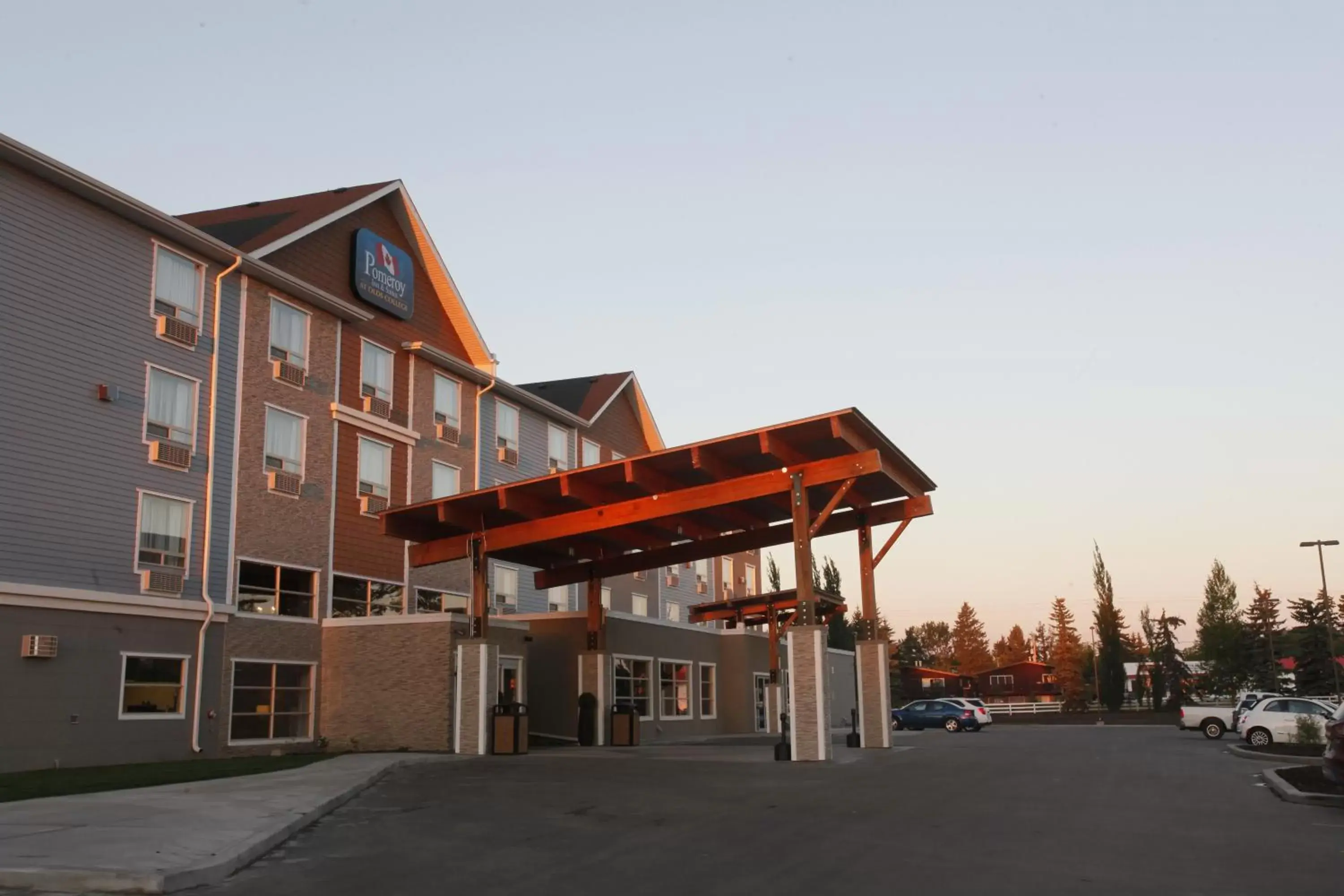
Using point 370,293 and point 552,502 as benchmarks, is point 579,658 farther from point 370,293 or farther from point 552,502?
point 370,293

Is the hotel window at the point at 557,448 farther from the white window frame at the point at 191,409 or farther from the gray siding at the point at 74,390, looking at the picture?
the gray siding at the point at 74,390

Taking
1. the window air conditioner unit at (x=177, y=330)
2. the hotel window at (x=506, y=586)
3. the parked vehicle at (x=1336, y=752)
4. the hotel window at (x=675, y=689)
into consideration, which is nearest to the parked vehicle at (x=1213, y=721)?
the hotel window at (x=675, y=689)

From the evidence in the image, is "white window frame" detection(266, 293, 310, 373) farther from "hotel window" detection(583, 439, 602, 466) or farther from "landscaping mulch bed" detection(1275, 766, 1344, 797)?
"landscaping mulch bed" detection(1275, 766, 1344, 797)

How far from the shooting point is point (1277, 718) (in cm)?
3014

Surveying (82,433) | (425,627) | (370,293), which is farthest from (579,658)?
(82,433)

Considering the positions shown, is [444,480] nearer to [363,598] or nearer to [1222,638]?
[363,598]

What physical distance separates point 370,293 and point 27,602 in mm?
13077

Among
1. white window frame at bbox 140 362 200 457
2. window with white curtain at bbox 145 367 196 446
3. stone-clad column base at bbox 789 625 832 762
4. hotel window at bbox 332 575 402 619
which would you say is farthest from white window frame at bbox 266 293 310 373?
stone-clad column base at bbox 789 625 832 762

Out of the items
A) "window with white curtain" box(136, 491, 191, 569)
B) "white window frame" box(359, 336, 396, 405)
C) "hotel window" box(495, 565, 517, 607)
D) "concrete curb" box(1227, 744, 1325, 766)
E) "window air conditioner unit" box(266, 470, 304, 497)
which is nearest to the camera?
"concrete curb" box(1227, 744, 1325, 766)

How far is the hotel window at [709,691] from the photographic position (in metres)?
43.1

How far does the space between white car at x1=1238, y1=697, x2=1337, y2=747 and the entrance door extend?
63.3 ft

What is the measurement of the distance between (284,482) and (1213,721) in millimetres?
30550

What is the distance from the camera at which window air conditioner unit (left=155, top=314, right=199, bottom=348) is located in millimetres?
25109

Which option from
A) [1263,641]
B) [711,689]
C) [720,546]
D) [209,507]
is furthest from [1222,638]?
[209,507]
